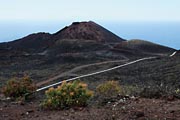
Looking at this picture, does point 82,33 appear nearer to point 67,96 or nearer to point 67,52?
point 67,52

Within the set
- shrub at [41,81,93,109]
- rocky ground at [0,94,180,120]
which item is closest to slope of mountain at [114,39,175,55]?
shrub at [41,81,93,109]

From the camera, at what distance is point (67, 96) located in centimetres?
985

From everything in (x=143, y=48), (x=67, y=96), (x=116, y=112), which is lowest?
(x=116, y=112)

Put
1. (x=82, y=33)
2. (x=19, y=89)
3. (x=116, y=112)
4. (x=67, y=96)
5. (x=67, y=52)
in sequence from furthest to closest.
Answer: (x=82, y=33)
(x=67, y=52)
(x=19, y=89)
(x=67, y=96)
(x=116, y=112)

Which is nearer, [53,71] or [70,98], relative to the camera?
[70,98]

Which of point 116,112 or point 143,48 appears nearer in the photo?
point 116,112

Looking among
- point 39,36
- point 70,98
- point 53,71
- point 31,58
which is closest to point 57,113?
point 70,98

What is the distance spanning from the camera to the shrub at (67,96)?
32.3 ft

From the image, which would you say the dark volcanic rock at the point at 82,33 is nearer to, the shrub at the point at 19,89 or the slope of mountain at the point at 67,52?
the slope of mountain at the point at 67,52

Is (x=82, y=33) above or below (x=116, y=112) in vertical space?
above

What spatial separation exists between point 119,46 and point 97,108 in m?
37.9

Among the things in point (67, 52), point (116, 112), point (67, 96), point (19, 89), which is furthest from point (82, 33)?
point (116, 112)

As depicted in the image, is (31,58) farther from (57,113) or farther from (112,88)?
(57,113)

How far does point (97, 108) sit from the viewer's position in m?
9.59
